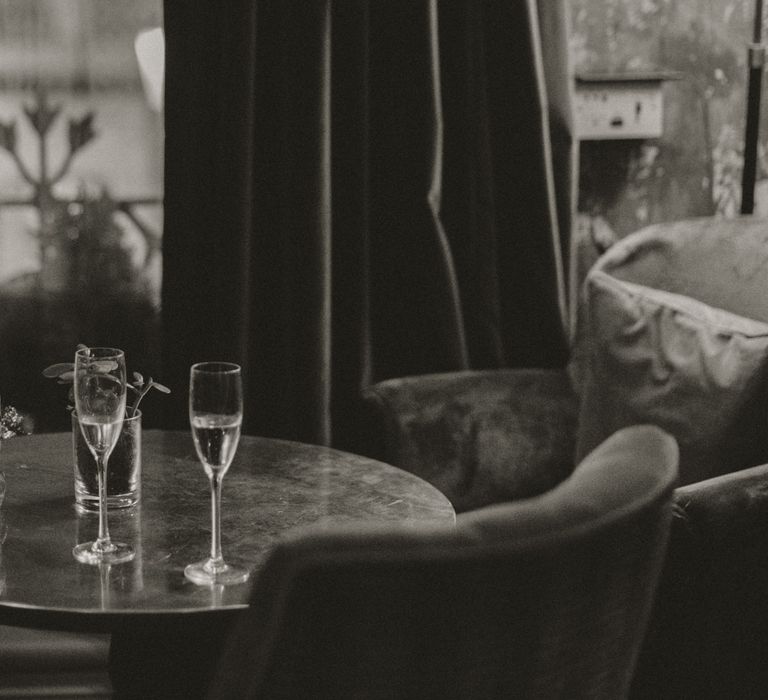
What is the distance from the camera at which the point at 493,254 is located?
248 centimetres

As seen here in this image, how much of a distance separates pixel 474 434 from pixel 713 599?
2.36 feet

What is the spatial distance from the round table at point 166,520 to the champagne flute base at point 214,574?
11 millimetres

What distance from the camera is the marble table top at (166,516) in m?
1.10

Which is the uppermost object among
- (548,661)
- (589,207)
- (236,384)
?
(589,207)

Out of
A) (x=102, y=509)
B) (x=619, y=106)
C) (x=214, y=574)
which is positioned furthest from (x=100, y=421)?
(x=619, y=106)

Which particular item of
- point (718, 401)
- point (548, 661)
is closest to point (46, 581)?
point (548, 661)

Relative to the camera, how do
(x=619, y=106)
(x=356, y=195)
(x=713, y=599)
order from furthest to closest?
(x=619, y=106)
(x=356, y=195)
(x=713, y=599)

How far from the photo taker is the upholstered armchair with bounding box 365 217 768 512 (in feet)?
6.23

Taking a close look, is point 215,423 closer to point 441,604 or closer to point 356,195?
point 441,604

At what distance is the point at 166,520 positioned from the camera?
135cm

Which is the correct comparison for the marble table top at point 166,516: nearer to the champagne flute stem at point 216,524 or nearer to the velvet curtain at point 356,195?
the champagne flute stem at point 216,524

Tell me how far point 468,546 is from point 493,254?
1.89 meters

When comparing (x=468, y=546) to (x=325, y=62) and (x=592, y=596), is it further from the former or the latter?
(x=325, y=62)

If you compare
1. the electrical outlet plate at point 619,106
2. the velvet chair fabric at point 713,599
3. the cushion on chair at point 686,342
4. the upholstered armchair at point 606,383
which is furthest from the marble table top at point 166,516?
the electrical outlet plate at point 619,106
